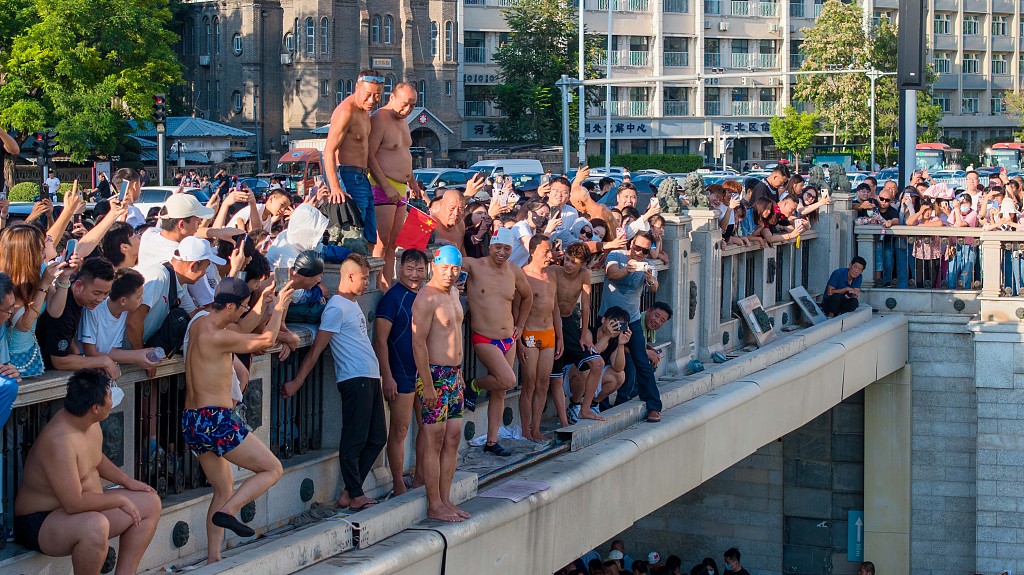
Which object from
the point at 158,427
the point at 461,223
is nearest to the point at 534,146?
the point at 461,223

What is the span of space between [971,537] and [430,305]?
13393 millimetres

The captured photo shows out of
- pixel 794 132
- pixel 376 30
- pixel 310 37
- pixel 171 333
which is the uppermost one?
pixel 376 30

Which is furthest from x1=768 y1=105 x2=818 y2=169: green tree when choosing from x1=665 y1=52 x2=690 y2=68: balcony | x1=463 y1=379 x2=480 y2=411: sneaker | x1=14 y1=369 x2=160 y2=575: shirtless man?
x1=14 y1=369 x2=160 y2=575: shirtless man

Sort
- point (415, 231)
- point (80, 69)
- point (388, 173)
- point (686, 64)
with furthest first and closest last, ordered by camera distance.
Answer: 1. point (686, 64)
2. point (80, 69)
3. point (415, 231)
4. point (388, 173)

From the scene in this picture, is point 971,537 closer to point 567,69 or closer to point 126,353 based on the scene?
point 126,353

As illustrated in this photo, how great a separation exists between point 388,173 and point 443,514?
3.25 metres

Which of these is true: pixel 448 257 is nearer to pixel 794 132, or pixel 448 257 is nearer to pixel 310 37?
pixel 794 132

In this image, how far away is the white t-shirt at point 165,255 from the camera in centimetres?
833

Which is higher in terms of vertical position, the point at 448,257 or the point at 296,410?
the point at 448,257

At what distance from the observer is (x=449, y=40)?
75375 millimetres

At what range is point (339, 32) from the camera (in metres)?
74.5

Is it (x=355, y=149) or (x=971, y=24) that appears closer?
(x=355, y=149)

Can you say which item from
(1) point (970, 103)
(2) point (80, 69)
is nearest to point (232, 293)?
(2) point (80, 69)

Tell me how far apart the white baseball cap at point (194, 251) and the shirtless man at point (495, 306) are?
8.08ft
